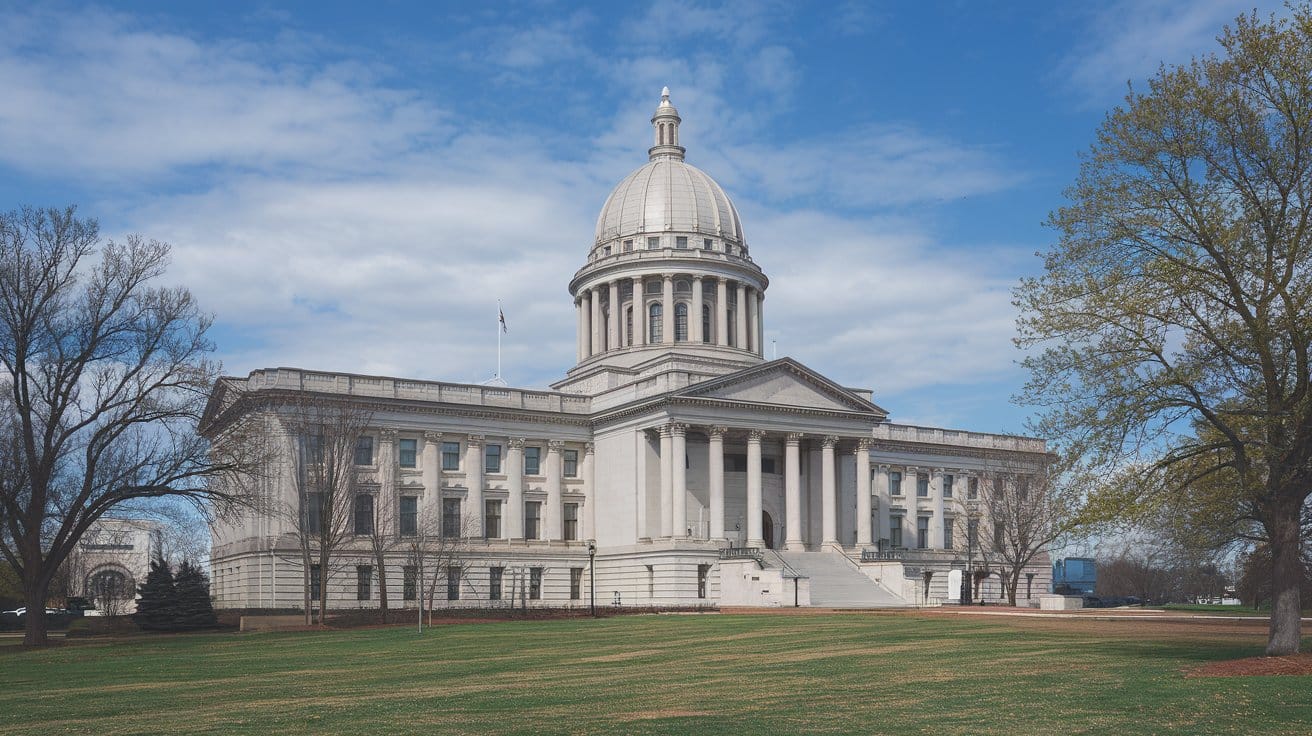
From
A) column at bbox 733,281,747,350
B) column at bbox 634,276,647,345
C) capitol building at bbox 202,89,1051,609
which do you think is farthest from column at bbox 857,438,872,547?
column at bbox 634,276,647,345

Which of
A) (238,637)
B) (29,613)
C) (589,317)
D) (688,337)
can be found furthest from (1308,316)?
(589,317)

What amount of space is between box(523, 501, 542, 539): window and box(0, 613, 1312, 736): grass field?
3797 cm

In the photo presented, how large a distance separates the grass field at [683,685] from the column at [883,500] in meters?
51.7

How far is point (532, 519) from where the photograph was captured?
81.1 m

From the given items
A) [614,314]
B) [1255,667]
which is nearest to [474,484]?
[614,314]

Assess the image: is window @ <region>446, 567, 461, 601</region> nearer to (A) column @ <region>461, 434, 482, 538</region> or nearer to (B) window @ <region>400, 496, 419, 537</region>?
(A) column @ <region>461, 434, 482, 538</region>

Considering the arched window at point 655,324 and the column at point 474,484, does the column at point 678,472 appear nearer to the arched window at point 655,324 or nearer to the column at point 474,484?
the column at point 474,484

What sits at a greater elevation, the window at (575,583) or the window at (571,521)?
the window at (571,521)

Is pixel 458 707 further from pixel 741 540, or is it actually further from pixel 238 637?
pixel 741 540

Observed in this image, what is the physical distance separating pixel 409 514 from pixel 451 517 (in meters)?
2.47

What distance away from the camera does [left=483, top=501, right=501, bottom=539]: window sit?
79250 mm

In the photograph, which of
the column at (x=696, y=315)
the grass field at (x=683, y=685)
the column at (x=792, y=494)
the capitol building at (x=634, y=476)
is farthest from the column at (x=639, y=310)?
the grass field at (x=683, y=685)

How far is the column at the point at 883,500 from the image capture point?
94188mm

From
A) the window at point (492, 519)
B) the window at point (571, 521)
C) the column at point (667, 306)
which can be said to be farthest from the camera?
the column at point (667, 306)
